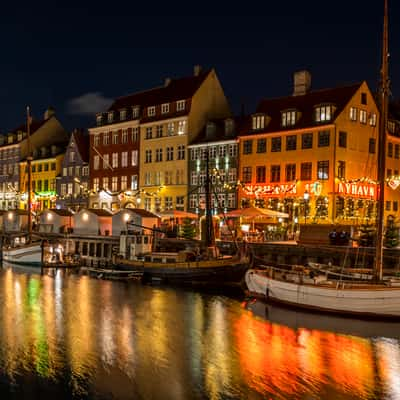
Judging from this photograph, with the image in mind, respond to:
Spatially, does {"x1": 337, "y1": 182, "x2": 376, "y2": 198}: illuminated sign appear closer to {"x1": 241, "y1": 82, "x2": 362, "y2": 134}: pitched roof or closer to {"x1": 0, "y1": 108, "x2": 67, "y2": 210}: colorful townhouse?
{"x1": 241, "y1": 82, "x2": 362, "y2": 134}: pitched roof

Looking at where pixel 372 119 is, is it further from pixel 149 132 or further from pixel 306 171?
pixel 149 132

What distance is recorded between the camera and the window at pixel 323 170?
4912 cm

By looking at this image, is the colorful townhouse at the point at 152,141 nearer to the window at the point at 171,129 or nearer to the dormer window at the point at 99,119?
the window at the point at 171,129

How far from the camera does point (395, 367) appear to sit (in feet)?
65.6

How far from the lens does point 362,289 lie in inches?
1050

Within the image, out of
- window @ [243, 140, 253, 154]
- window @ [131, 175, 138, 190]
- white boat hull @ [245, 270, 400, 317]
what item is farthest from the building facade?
white boat hull @ [245, 270, 400, 317]

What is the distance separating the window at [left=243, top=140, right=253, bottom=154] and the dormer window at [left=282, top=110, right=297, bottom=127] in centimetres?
401

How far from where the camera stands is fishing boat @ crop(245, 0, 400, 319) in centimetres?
2617

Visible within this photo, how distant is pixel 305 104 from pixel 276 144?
4.72 m

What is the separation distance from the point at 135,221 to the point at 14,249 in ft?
38.6

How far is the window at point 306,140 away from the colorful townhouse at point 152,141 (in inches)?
591

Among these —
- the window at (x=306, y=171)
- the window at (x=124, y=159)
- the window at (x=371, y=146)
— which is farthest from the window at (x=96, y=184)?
the window at (x=371, y=146)

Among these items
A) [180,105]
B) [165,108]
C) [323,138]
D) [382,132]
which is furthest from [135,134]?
[382,132]

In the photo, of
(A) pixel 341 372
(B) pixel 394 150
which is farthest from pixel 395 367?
(B) pixel 394 150
